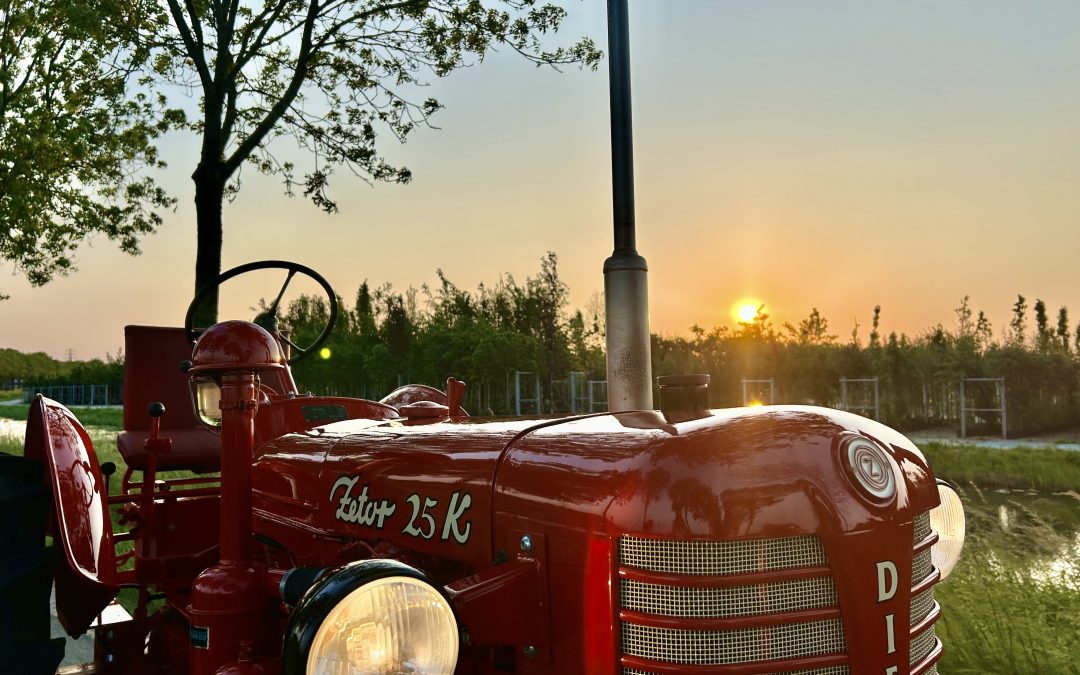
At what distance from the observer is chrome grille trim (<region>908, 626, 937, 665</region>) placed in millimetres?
1919

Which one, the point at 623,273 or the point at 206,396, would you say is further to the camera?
the point at 623,273

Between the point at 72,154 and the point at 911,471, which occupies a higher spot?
the point at 72,154

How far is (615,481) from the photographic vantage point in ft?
5.52

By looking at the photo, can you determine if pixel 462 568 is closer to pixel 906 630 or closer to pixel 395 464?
pixel 395 464

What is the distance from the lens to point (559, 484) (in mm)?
1800

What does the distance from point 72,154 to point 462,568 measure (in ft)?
45.7

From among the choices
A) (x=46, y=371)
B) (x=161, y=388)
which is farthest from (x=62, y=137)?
(x=46, y=371)

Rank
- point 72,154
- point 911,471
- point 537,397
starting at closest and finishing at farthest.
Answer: point 911,471
point 72,154
point 537,397

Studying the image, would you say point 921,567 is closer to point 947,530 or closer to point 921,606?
point 921,606

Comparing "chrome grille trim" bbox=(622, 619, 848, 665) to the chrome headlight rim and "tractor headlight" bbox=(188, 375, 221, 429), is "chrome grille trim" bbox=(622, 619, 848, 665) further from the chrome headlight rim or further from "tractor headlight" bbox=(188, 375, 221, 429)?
"tractor headlight" bbox=(188, 375, 221, 429)

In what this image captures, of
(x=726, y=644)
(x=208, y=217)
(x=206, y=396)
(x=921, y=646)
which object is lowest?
(x=921, y=646)

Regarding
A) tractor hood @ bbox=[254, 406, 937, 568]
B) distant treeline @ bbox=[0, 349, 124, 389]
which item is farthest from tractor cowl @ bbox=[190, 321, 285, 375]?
distant treeline @ bbox=[0, 349, 124, 389]

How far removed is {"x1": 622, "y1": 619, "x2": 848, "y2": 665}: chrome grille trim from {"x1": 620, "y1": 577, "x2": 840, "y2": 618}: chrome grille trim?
3cm

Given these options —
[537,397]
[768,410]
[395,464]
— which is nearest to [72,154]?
[537,397]
